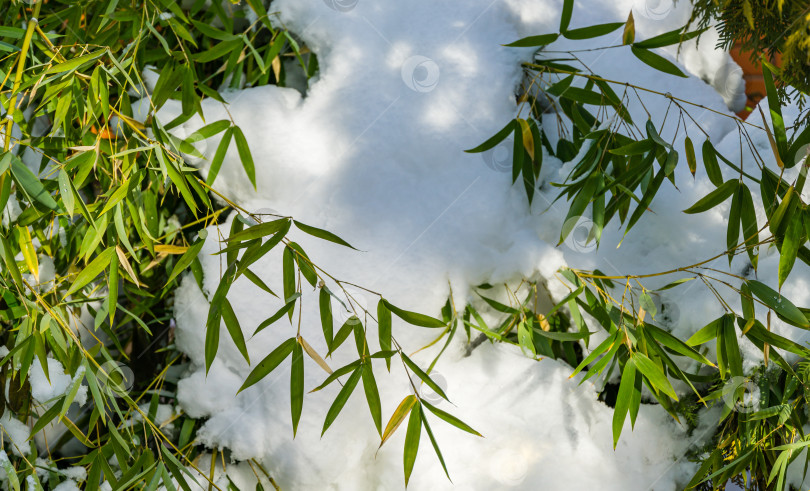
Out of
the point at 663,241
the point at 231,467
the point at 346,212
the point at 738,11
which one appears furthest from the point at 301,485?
the point at 738,11

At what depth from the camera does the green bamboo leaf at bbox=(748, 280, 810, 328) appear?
65cm

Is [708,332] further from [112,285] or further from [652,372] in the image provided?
[112,285]

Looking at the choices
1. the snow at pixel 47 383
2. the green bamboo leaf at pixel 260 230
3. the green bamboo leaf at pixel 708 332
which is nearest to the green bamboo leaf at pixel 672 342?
the green bamboo leaf at pixel 708 332

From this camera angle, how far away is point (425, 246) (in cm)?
89

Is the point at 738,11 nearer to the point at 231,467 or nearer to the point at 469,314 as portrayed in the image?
the point at 469,314

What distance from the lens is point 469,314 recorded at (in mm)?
928

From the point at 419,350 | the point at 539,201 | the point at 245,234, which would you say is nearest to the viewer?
the point at 245,234

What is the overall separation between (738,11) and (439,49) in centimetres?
41

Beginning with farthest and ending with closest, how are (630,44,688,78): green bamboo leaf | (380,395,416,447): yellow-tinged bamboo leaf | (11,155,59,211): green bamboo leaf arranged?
(630,44,688,78): green bamboo leaf
(380,395,416,447): yellow-tinged bamboo leaf
(11,155,59,211): green bamboo leaf

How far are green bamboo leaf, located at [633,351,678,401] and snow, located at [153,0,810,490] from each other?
22 centimetres

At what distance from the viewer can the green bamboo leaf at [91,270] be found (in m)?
0.64

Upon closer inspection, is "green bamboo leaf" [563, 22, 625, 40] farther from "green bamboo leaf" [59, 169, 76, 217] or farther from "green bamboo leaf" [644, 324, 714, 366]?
"green bamboo leaf" [59, 169, 76, 217]

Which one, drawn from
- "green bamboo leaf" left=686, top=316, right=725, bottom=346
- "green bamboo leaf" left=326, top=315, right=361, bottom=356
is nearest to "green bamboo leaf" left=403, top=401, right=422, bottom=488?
"green bamboo leaf" left=326, top=315, right=361, bottom=356

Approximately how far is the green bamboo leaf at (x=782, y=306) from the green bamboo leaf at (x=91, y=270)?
0.70 metres
